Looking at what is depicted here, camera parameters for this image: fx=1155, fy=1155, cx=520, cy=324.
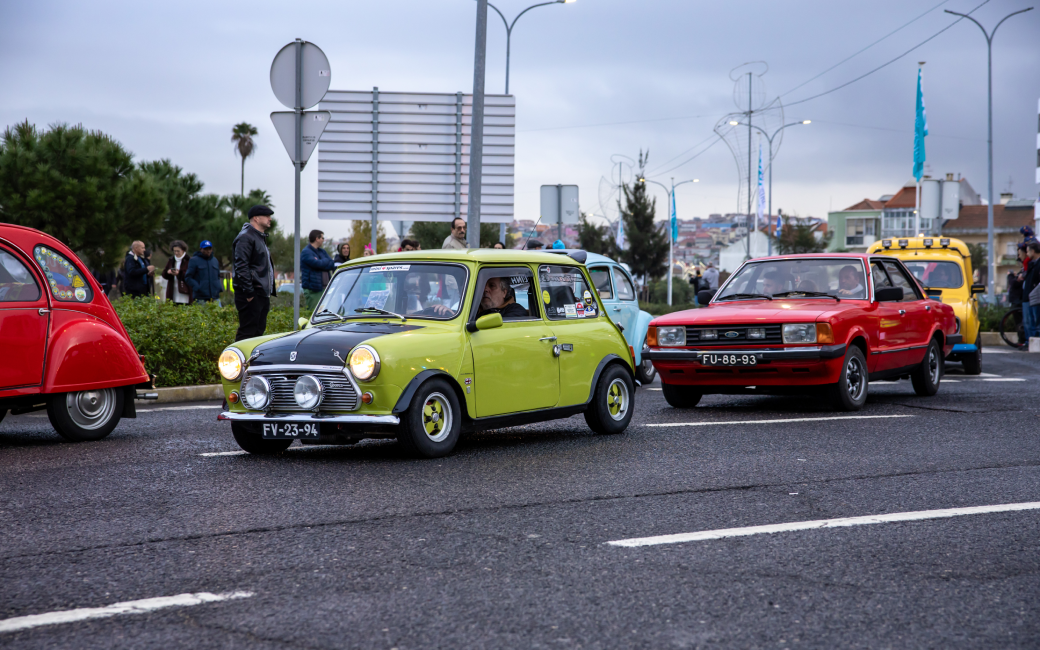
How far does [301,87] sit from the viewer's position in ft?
40.6

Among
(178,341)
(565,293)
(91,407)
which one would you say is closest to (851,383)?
(565,293)

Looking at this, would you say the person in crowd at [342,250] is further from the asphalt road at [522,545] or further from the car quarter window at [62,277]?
the asphalt road at [522,545]

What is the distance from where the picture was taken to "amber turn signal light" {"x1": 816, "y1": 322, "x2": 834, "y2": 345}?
433 inches

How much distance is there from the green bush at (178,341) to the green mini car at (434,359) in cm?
472

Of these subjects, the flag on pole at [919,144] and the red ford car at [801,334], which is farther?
the flag on pole at [919,144]

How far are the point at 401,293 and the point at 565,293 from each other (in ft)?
5.04

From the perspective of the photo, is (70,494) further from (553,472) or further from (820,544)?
(820,544)

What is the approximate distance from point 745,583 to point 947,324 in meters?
10.5

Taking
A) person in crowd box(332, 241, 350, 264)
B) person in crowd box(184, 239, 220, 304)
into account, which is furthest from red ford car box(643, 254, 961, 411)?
person in crowd box(184, 239, 220, 304)

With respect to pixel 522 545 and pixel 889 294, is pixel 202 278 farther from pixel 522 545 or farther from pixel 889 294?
pixel 522 545

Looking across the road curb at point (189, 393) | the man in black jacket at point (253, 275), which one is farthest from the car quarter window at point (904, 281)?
the road curb at point (189, 393)

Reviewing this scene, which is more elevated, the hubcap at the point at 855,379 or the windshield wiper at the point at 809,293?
the windshield wiper at the point at 809,293

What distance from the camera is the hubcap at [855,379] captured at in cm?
1156

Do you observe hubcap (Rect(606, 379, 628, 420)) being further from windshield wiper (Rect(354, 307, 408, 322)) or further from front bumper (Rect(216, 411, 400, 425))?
front bumper (Rect(216, 411, 400, 425))
